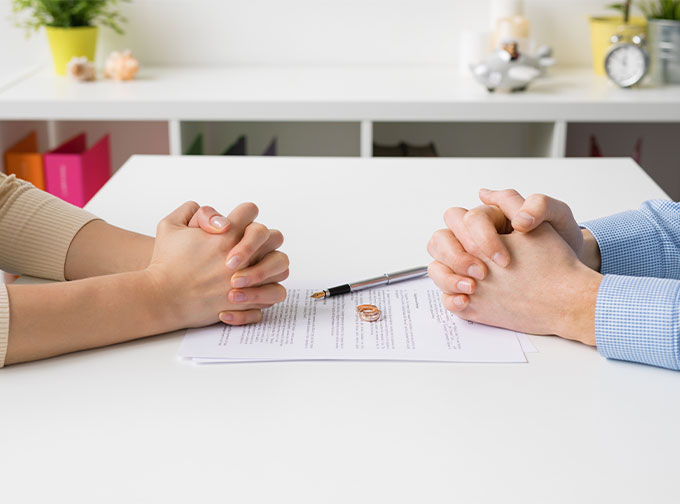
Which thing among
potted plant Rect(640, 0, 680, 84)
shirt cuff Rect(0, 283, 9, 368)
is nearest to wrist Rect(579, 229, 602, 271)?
shirt cuff Rect(0, 283, 9, 368)

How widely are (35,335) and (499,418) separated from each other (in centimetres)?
44

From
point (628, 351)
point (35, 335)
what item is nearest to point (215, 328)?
point (35, 335)

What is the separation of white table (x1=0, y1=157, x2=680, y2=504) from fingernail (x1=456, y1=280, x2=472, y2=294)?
3.5 inches

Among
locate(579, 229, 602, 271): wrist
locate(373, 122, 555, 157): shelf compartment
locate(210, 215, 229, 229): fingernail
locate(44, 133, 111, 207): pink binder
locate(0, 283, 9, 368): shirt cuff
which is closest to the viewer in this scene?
locate(0, 283, 9, 368): shirt cuff

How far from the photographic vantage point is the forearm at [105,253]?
1.05 meters

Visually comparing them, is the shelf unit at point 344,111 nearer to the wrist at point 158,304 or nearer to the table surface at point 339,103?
the table surface at point 339,103

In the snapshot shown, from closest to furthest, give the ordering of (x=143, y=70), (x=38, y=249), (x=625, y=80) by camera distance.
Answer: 1. (x=38, y=249)
2. (x=625, y=80)
3. (x=143, y=70)

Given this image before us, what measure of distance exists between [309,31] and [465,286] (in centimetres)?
211

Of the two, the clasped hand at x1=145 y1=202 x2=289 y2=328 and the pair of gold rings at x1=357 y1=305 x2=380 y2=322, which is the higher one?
the clasped hand at x1=145 y1=202 x2=289 y2=328

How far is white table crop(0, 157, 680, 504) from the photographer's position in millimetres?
613

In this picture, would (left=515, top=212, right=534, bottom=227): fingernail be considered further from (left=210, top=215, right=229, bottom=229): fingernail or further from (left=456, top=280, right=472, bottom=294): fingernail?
(left=210, top=215, right=229, bottom=229): fingernail

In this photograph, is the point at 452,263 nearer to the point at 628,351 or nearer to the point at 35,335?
the point at 628,351

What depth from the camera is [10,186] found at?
43.3 inches

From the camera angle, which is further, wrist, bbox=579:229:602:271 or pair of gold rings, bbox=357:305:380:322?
wrist, bbox=579:229:602:271
